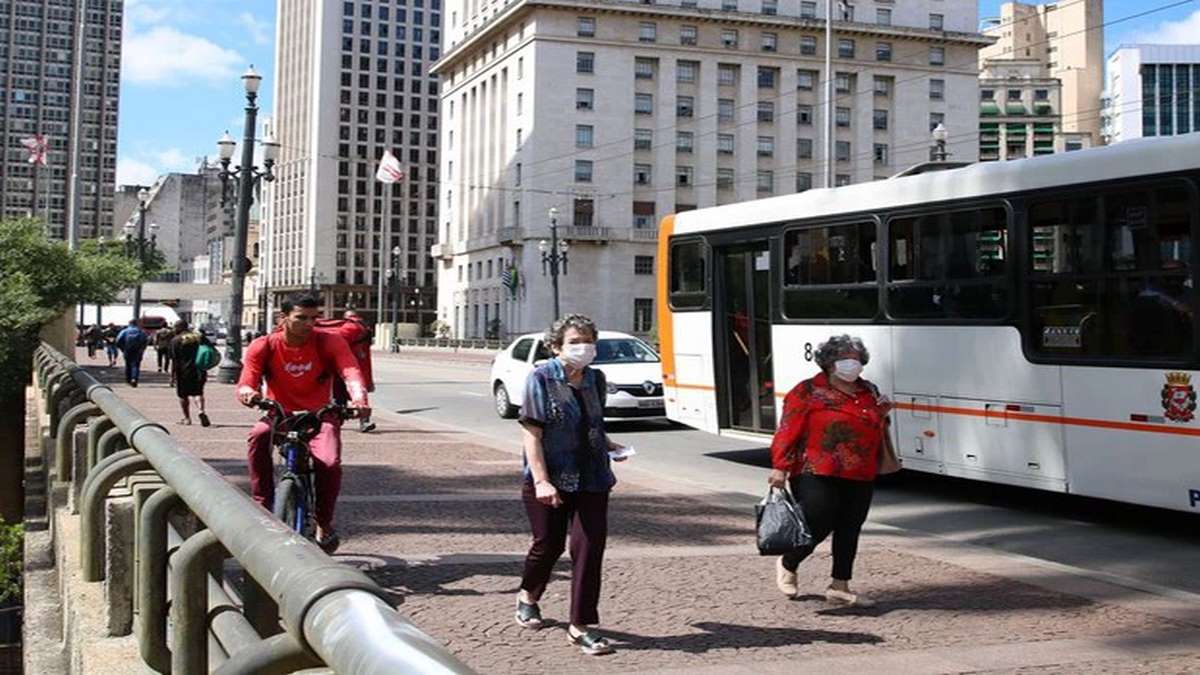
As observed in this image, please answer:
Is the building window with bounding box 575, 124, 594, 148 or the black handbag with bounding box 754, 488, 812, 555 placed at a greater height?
the building window with bounding box 575, 124, 594, 148

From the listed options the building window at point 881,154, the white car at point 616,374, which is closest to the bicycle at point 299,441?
the white car at point 616,374

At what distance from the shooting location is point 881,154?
91.4 metres

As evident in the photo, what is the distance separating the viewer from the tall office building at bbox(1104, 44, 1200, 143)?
151m

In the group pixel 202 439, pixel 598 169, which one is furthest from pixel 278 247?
pixel 202 439

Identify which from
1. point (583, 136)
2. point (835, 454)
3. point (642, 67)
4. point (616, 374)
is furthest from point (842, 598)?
point (642, 67)

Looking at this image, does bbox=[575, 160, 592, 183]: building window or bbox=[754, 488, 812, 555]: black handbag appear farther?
bbox=[575, 160, 592, 183]: building window

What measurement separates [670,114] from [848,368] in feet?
274

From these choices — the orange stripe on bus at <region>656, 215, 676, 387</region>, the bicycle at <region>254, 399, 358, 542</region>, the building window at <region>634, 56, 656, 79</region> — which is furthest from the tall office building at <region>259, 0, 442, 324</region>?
the bicycle at <region>254, 399, 358, 542</region>

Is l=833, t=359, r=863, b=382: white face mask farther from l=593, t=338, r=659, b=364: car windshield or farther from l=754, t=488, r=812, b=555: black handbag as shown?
l=593, t=338, r=659, b=364: car windshield

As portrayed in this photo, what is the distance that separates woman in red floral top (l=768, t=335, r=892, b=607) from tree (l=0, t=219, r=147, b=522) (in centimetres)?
1129

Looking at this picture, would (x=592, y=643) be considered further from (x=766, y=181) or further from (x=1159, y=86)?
(x=1159, y=86)

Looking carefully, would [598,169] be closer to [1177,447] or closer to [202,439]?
[202,439]

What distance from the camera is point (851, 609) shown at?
23.5ft

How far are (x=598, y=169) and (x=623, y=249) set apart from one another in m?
6.27
